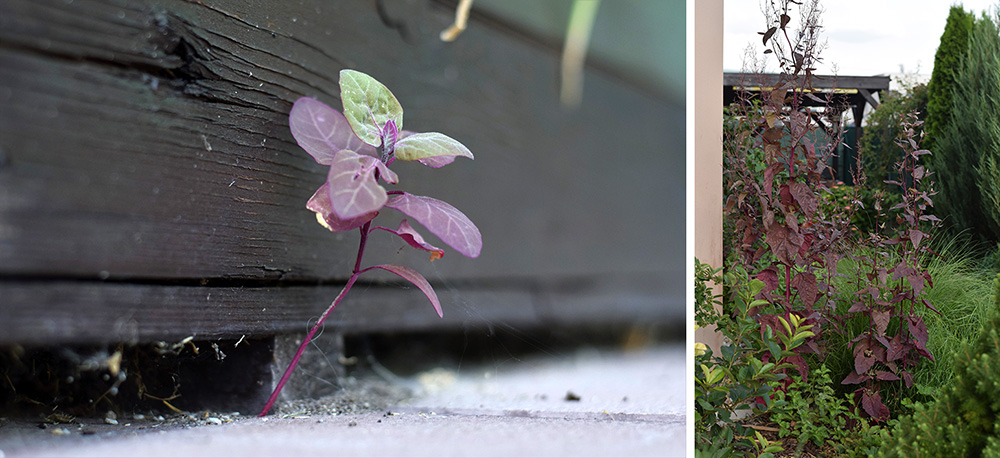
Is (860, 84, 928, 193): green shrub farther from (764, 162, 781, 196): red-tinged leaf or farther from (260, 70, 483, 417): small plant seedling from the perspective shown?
(260, 70, 483, 417): small plant seedling

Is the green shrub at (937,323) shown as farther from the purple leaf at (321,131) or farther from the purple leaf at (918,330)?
the purple leaf at (321,131)

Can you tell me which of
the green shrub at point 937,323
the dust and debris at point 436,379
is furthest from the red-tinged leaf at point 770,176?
the dust and debris at point 436,379

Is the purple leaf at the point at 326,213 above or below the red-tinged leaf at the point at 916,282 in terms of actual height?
above

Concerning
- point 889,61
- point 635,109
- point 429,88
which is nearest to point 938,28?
point 889,61

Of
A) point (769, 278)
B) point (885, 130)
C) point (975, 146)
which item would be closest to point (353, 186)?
point (769, 278)

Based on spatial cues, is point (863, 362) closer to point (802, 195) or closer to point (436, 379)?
point (802, 195)

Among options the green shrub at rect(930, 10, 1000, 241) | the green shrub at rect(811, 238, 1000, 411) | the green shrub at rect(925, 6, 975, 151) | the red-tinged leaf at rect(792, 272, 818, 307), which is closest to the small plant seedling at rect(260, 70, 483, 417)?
the red-tinged leaf at rect(792, 272, 818, 307)
